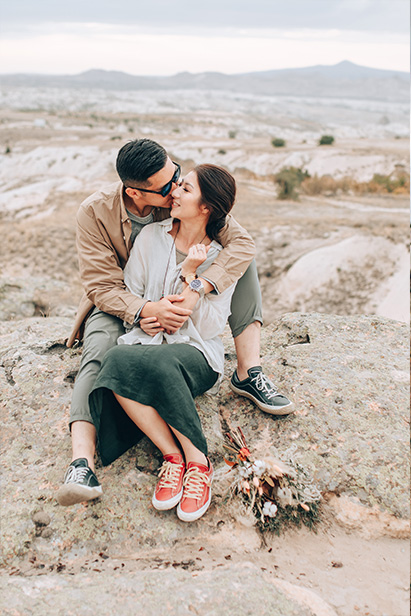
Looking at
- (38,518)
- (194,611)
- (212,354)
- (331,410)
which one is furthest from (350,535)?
(38,518)

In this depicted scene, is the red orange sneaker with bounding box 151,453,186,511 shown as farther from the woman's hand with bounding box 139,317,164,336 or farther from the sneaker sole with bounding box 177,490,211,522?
the woman's hand with bounding box 139,317,164,336

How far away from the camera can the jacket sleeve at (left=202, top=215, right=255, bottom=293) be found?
2963mm

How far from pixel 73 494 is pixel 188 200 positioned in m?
1.66

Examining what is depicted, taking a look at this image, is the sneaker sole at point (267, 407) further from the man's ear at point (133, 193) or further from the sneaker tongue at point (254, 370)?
the man's ear at point (133, 193)

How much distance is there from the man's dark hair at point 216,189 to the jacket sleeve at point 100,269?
69 centimetres

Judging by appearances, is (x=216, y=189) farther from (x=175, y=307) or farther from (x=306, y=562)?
(x=306, y=562)

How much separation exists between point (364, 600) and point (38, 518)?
1.52 m

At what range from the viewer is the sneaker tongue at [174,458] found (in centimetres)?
256

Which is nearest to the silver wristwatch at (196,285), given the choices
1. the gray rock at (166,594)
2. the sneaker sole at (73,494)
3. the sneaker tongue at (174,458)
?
the sneaker tongue at (174,458)

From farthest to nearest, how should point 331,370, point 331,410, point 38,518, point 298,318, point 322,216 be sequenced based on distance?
point 322,216 → point 298,318 → point 331,370 → point 331,410 → point 38,518

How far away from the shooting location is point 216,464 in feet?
9.12

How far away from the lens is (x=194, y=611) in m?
1.92

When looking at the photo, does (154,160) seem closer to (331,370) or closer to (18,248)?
(331,370)

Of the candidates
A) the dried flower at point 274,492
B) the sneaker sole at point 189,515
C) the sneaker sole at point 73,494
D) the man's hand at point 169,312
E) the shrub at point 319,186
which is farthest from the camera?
the shrub at point 319,186
